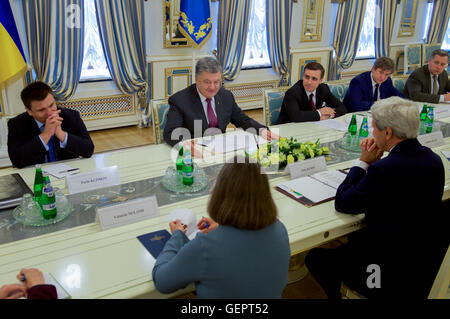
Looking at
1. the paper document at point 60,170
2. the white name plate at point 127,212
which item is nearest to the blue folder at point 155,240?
the white name plate at point 127,212

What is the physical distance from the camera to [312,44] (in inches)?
268

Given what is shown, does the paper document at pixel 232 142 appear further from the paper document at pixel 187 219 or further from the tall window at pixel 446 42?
the tall window at pixel 446 42

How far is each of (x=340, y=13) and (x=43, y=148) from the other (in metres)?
5.90

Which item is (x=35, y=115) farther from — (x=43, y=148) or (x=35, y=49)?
(x=35, y=49)

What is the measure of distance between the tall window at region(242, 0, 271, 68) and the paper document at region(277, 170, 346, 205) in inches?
172

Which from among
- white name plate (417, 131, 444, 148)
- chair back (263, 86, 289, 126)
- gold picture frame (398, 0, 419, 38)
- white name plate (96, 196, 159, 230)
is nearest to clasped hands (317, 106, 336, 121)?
chair back (263, 86, 289, 126)

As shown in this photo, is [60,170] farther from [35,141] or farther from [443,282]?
[443,282]

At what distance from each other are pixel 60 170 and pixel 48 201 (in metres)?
0.57

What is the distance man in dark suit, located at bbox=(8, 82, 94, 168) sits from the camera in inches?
91.9

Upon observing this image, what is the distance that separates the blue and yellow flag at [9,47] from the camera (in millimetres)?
4160

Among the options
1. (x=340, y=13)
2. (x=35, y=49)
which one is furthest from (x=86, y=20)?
(x=340, y=13)

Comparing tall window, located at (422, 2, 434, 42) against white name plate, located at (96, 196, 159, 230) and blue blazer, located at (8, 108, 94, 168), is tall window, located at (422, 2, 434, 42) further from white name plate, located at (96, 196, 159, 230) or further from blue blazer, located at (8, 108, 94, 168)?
white name plate, located at (96, 196, 159, 230)

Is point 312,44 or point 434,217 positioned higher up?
point 312,44

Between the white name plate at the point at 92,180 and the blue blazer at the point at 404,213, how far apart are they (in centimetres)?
119
